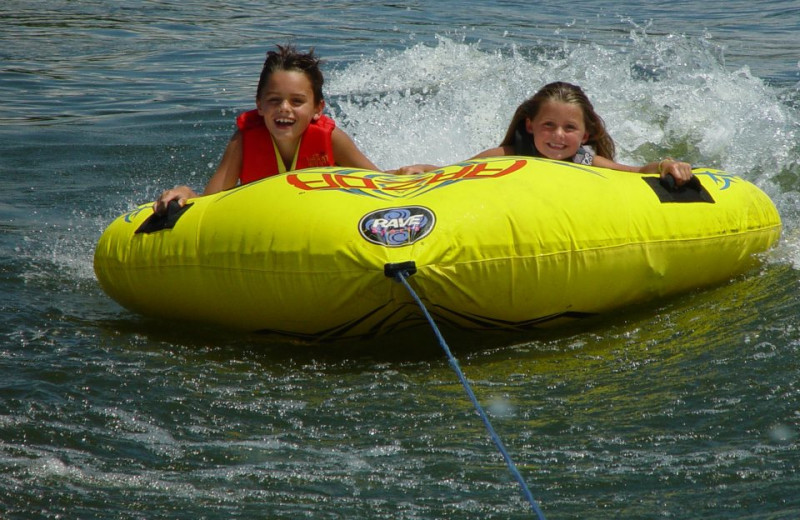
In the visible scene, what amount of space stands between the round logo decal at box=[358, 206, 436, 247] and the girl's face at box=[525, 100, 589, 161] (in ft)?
4.37

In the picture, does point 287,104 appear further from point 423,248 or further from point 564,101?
point 423,248

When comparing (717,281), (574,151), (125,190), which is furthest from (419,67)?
(717,281)

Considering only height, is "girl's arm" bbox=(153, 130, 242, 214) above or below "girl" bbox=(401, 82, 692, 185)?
below

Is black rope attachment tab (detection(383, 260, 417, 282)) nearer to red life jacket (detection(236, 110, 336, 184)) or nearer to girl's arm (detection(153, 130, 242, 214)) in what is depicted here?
red life jacket (detection(236, 110, 336, 184))

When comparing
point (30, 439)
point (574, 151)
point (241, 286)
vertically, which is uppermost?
point (574, 151)

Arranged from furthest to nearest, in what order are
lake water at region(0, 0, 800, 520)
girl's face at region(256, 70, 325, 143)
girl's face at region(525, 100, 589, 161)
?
1. girl's face at region(525, 100, 589, 161)
2. girl's face at region(256, 70, 325, 143)
3. lake water at region(0, 0, 800, 520)

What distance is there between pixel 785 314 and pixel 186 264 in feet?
8.12

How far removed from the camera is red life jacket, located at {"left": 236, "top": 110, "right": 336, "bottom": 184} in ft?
16.2

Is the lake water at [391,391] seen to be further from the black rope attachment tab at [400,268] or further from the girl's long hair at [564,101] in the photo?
the girl's long hair at [564,101]

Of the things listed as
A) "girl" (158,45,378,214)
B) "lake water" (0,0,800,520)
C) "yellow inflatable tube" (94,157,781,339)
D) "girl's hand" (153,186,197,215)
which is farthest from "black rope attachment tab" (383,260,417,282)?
"girl" (158,45,378,214)

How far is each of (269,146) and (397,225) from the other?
1.46 m

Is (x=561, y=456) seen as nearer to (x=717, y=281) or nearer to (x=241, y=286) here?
(x=241, y=286)

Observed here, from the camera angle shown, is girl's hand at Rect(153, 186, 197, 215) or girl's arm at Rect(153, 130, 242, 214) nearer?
girl's hand at Rect(153, 186, 197, 215)

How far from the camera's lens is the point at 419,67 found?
10.1 metres
